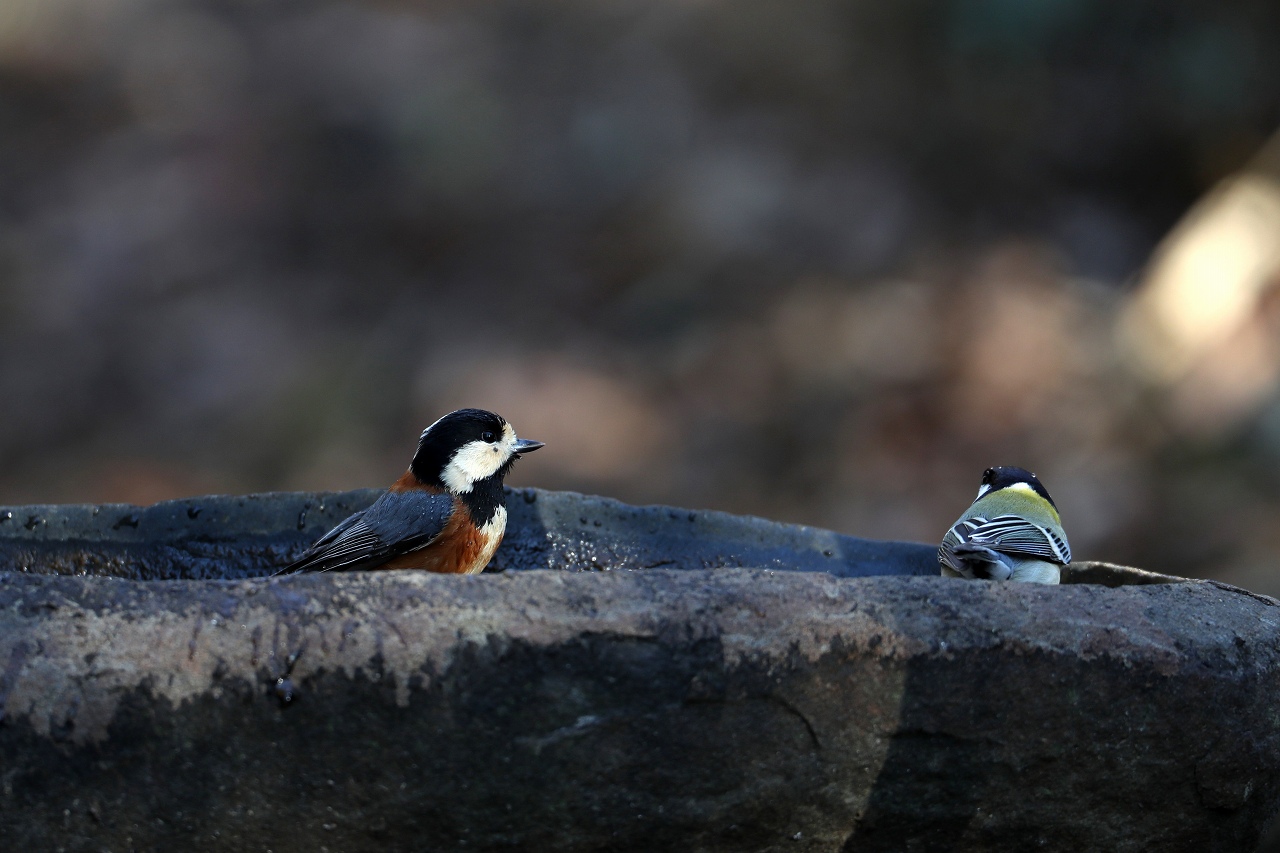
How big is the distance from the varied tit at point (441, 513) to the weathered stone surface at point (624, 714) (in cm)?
103

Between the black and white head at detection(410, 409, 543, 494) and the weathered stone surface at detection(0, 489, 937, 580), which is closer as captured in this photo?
the weathered stone surface at detection(0, 489, 937, 580)

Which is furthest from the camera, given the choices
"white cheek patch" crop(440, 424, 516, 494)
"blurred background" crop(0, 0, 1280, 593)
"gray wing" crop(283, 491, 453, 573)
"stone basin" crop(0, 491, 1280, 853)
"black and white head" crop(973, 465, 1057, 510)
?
"blurred background" crop(0, 0, 1280, 593)

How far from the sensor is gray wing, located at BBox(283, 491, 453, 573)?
116 inches

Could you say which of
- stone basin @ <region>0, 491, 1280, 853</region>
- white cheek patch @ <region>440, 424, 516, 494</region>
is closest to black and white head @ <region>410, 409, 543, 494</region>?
white cheek patch @ <region>440, 424, 516, 494</region>

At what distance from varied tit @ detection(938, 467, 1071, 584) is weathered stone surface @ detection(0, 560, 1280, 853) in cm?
82

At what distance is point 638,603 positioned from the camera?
1.91 meters

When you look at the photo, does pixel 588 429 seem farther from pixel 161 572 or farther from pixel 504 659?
pixel 504 659

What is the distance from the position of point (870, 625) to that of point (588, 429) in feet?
18.8

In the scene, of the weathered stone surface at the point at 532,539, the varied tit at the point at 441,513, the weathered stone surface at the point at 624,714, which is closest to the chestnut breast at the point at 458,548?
the varied tit at the point at 441,513

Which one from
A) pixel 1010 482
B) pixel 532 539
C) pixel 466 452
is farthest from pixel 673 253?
pixel 466 452

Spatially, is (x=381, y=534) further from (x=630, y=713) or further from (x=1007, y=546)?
(x=1007, y=546)

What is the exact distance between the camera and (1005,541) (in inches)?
118

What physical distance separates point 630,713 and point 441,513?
1.34 meters

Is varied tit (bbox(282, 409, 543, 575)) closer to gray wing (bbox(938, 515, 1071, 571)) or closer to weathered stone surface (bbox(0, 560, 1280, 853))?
weathered stone surface (bbox(0, 560, 1280, 853))
